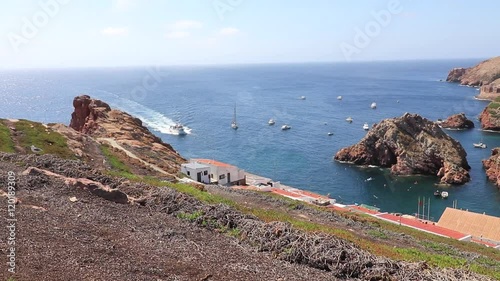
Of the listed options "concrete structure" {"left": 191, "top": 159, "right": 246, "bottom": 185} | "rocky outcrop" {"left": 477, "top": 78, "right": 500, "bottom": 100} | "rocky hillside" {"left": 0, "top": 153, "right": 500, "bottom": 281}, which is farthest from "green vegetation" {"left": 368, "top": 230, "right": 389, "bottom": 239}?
"rocky outcrop" {"left": 477, "top": 78, "right": 500, "bottom": 100}

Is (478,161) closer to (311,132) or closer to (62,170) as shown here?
(311,132)

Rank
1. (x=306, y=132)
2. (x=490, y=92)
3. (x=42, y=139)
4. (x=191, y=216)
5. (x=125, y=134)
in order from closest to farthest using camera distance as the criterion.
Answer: (x=191, y=216) → (x=42, y=139) → (x=125, y=134) → (x=306, y=132) → (x=490, y=92)

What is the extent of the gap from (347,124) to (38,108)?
106m

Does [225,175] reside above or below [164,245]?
below

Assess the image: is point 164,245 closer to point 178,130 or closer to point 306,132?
point 178,130

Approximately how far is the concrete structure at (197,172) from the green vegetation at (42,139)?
49.2 ft

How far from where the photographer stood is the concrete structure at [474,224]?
4088 centimetres

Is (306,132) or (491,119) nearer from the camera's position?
(306,132)

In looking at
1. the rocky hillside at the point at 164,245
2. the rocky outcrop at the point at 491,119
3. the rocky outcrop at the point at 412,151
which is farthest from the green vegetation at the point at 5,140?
the rocky outcrop at the point at 491,119

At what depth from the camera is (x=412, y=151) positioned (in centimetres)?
7794

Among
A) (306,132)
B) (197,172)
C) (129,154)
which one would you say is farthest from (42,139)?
(306,132)

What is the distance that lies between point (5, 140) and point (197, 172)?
21.7m

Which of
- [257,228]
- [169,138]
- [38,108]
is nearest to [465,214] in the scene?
[257,228]

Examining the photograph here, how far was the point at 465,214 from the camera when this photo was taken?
44.5 m
